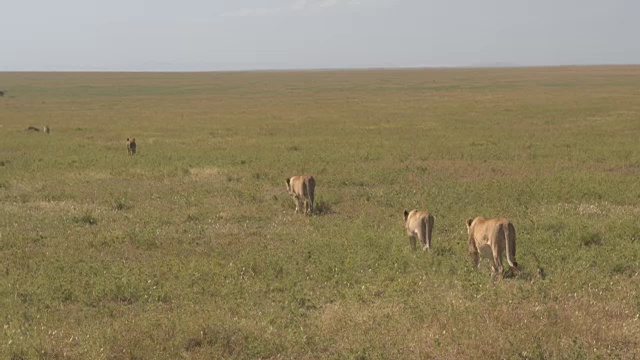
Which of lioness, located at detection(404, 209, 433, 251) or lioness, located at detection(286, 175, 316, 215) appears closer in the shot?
lioness, located at detection(404, 209, 433, 251)

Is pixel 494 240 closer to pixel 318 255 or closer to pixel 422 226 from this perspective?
pixel 422 226

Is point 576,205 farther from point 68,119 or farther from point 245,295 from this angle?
point 68,119

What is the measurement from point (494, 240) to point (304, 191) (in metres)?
6.78

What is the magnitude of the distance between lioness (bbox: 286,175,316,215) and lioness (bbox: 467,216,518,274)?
5.82 m

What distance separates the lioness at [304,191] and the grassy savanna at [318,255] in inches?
15.6

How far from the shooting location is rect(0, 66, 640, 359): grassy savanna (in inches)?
291

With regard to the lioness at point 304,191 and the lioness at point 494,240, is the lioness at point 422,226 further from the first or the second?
the lioness at point 304,191

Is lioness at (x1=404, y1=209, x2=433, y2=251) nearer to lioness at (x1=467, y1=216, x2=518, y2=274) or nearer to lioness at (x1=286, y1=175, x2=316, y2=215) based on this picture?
lioness at (x1=467, y1=216, x2=518, y2=274)

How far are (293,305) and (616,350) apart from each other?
3999 millimetres

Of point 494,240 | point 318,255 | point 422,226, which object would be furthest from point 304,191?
point 494,240

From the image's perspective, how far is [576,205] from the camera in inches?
594

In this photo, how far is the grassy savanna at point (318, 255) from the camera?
24.3 ft

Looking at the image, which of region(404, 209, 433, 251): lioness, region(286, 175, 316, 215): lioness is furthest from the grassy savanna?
region(286, 175, 316, 215): lioness

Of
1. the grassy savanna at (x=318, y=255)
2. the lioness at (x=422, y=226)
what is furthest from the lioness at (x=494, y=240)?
the lioness at (x=422, y=226)
